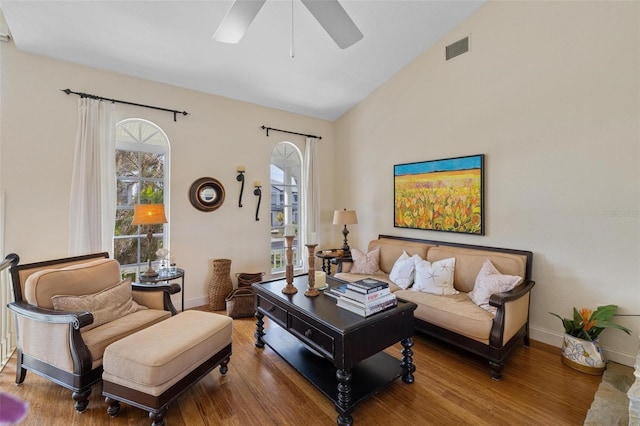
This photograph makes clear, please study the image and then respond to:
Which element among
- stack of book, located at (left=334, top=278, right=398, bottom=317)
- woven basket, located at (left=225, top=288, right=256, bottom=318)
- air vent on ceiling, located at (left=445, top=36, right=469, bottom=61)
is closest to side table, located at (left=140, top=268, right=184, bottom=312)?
woven basket, located at (left=225, top=288, right=256, bottom=318)

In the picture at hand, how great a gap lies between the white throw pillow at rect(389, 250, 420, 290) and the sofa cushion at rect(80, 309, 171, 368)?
2415mm

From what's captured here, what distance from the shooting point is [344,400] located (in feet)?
6.26

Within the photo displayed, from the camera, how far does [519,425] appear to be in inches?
75.6

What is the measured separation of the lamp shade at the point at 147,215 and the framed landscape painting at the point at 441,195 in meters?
3.04

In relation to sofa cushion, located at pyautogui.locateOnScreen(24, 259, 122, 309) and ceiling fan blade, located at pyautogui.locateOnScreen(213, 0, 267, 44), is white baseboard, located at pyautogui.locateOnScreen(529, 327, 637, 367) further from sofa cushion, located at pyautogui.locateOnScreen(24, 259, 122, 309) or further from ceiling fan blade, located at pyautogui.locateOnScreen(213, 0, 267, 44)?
sofa cushion, located at pyautogui.locateOnScreen(24, 259, 122, 309)

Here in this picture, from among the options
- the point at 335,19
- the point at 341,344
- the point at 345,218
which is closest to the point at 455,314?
the point at 341,344

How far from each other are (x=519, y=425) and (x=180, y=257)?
3.73 m

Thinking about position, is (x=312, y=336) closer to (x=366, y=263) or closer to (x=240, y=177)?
(x=366, y=263)

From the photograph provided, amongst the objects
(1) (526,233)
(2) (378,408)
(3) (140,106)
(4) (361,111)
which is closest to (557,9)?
(1) (526,233)

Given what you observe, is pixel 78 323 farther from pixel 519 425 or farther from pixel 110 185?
pixel 519 425

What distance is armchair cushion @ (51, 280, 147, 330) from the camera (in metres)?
2.20

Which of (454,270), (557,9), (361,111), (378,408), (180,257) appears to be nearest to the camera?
(378,408)

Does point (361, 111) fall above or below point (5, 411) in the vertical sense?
above

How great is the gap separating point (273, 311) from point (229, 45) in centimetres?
283
